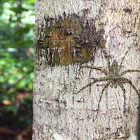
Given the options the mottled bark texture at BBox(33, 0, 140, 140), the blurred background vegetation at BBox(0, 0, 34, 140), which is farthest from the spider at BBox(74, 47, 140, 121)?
the blurred background vegetation at BBox(0, 0, 34, 140)

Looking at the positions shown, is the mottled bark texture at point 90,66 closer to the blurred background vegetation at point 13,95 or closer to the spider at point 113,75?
the spider at point 113,75

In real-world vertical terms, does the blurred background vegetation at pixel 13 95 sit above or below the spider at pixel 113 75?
below

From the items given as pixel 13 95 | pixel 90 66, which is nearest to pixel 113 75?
pixel 90 66

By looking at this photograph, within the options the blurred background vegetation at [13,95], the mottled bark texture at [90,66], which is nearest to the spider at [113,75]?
the mottled bark texture at [90,66]

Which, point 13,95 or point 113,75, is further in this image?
point 13,95

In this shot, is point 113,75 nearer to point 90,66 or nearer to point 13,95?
point 90,66

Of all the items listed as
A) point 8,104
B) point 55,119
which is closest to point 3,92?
point 8,104

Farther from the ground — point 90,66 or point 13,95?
point 90,66

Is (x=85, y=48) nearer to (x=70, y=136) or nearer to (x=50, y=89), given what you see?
(x=50, y=89)
